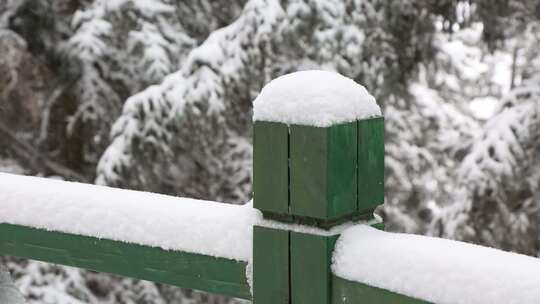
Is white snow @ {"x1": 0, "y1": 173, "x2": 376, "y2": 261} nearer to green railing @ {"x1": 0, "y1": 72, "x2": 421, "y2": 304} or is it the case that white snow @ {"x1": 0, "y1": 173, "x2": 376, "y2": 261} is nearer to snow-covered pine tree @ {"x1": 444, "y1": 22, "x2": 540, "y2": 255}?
green railing @ {"x1": 0, "y1": 72, "x2": 421, "y2": 304}

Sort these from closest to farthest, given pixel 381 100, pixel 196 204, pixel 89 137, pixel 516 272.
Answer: pixel 516 272 → pixel 196 204 → pixel 381 100 → pixel 89 137

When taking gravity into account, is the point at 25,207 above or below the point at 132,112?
above

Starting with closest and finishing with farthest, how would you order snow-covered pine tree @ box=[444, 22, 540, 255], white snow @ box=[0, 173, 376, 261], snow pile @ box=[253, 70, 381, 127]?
snow pile @ box=[253, 70, 381, 127] < white snow @ box=[0, 173, 376, 261] < snow-covered pine tree @ box=[444, 22, 540, 255]

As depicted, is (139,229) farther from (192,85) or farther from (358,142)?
(192,85)

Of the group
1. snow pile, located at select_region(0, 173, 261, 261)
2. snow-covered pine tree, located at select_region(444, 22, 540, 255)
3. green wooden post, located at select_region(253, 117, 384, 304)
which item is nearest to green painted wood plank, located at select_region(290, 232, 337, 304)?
green wooden post, located at select_region(253, 117, 384, 304)

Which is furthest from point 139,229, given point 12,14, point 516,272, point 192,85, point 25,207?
point 12,14

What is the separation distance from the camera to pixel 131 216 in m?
1.65

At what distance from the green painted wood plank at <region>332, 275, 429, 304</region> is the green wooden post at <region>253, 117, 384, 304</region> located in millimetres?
15

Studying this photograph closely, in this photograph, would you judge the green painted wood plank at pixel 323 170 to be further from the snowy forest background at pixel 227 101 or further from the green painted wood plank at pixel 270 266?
the snowy forest background at pixel 227 101

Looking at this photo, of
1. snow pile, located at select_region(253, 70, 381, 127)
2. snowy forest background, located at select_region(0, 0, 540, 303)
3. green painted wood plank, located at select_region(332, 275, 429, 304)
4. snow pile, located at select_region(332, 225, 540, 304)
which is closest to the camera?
snow pile, located at select_region(332, 225, 540, 304)

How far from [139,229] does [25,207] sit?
0.33 m

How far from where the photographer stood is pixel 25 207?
72.1 inches

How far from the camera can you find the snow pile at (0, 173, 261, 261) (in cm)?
153

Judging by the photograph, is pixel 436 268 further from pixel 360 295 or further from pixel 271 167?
pixel 271 167
